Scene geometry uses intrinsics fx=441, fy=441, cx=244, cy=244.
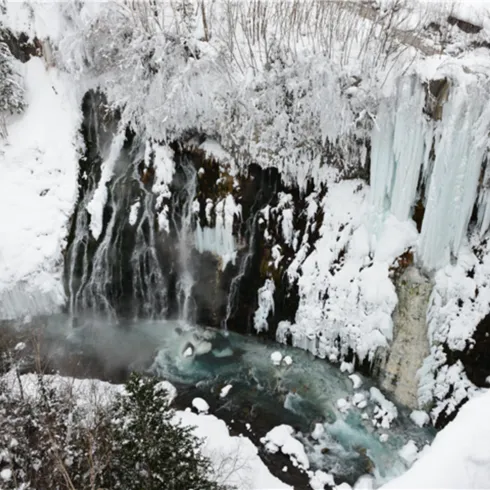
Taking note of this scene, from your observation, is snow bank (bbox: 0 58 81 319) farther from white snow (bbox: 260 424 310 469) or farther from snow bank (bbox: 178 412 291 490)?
white snow (bbox: 260 424 310 469)

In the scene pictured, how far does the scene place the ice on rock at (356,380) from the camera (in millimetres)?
10031

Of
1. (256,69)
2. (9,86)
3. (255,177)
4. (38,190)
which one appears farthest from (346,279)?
(9,86)

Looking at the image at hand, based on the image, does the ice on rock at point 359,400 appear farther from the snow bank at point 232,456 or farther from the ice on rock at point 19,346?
the ice on rock at point 19,346

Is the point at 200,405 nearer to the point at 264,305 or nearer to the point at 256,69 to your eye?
the point at 264,305

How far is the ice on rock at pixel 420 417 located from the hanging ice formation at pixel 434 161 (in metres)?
3.08

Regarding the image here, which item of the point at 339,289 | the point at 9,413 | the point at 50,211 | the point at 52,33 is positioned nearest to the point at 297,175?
the point at 339,289

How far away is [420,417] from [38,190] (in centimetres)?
1108

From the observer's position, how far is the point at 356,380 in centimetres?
1012

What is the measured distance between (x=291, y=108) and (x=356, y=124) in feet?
5.47

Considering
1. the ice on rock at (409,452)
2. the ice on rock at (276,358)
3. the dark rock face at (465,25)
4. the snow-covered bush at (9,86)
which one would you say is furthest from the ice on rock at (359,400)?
the snow-covered bush at (9,86)

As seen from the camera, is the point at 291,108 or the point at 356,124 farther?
the point at 291,108

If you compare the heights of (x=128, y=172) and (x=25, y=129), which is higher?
(x=25, y=129)

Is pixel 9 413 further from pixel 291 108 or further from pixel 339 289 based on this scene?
pixel 291 108

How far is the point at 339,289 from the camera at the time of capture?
10.1 metres
